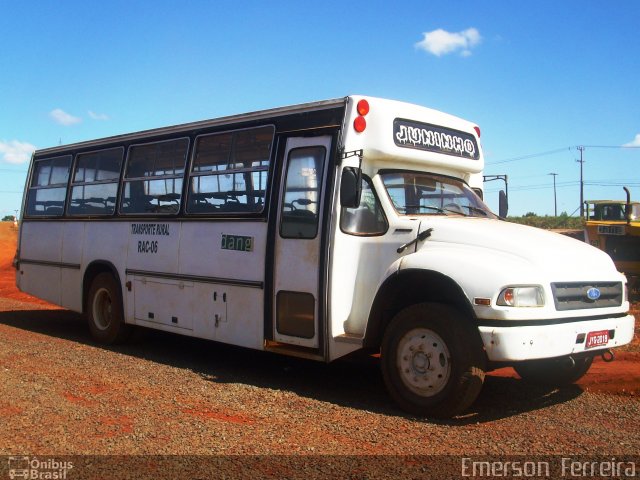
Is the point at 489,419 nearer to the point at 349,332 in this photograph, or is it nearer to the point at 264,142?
the point at 349,332

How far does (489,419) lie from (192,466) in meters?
2.77

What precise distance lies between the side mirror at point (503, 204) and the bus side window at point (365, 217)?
2311mm

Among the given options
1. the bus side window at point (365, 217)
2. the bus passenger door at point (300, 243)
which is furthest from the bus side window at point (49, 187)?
the bus side window at point (365, 217)

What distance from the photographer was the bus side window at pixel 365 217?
6.83 meters

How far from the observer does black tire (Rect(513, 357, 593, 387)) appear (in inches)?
276

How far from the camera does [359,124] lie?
690 centimetres

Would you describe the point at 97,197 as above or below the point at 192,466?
above

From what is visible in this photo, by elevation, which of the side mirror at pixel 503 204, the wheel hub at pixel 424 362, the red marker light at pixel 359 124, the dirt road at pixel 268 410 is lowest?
the dirt road at pixel 268 410

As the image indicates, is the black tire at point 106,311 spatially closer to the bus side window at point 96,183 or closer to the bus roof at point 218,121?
the bus side window at point 96,183

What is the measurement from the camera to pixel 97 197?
10695 mm

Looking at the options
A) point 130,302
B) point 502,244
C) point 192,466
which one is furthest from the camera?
point 130,302

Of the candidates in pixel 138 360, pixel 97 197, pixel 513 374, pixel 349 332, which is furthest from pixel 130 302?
pixel 513 374

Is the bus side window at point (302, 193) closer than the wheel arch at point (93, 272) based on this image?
Yes

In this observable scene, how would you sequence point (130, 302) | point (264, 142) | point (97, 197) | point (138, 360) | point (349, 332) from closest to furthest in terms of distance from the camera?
point (349, 332) < point (264, 142) < point (138, 360) < point (130, 302) < point (97, 197)
